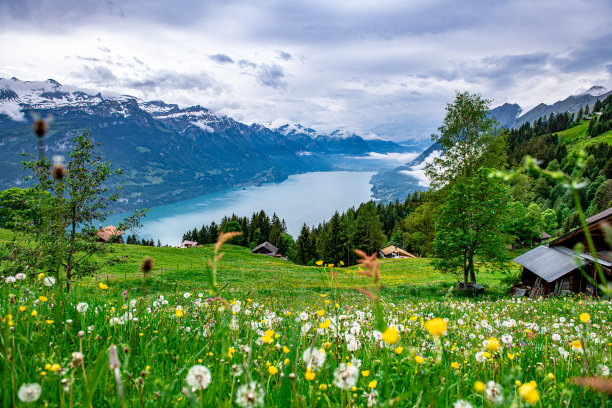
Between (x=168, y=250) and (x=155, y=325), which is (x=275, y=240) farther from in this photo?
(x=155, y=325)

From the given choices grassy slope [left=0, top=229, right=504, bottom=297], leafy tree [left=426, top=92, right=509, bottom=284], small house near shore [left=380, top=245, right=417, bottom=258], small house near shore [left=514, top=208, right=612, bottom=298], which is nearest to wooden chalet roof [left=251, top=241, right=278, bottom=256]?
small house near shore [left=380, top=245, right=417, bottom=258]

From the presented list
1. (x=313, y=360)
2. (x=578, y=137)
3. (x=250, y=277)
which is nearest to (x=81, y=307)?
(x=313, y=360)

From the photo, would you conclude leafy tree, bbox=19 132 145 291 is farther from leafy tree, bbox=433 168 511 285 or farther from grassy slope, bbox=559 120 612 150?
grassy slope, bbox=559 120 612 150

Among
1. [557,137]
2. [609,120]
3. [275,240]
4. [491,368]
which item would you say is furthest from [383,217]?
[491,368]

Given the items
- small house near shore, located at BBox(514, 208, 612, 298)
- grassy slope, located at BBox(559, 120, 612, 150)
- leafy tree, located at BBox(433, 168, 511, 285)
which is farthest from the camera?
grassy slope, located at BBox(559, 120, 612, 150)

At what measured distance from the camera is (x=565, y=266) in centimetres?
2019

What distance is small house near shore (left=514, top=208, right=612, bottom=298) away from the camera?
18.9 meters

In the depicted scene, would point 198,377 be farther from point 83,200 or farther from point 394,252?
point 394,252

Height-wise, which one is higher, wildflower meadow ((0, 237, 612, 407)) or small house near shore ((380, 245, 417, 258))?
wildflower meadow ((0, 237, 612, 407))

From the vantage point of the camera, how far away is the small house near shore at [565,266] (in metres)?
18.9

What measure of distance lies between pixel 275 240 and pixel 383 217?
42.0m

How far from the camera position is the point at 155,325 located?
11.3 feet

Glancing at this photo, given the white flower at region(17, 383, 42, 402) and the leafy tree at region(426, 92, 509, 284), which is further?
the leafy tree at region(426, 92, 509, 284)

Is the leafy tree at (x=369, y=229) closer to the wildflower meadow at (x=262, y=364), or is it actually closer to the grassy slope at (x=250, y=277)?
the grassy slope at (x=250, y=277)
